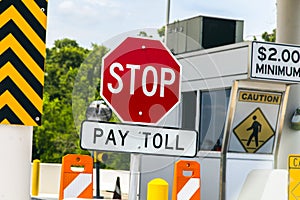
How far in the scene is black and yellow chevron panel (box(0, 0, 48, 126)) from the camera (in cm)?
549

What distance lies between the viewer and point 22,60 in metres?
5.55

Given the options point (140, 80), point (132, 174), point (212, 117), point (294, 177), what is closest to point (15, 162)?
point (132, 174)

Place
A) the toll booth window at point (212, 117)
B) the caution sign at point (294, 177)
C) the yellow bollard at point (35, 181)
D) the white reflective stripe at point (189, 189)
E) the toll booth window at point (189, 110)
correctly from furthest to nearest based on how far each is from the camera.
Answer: the yellow bollard at point (35, 181) < the toll booth window at point (189, 110) < the toll booth window at point (212, 117) < the caution sign at point (294, 177) < the white reflective stripe at point (189, 189)

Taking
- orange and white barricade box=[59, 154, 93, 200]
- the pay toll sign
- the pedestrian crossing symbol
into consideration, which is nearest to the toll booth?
the pedestrian crossing symbol

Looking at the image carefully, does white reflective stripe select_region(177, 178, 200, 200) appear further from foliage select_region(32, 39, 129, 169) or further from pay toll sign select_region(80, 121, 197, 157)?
foliage select_region(32, 39, 129, 169)

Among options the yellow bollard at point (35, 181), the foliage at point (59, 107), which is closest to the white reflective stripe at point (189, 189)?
the yellow bollard at point (35, 181)

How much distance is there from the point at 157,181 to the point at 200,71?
672cm

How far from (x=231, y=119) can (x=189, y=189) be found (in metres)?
5.78

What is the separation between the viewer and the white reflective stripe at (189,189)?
27.8 feet

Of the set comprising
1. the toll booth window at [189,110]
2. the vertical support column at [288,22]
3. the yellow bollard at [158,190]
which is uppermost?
the vertical support column at [288,22]

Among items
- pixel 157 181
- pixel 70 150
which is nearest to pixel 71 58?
pixel 70 150

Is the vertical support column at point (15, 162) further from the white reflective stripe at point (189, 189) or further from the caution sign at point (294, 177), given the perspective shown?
the caution sign at point (294, 177)

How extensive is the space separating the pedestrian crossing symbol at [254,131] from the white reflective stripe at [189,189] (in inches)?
230

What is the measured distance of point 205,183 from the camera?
14789 mm
